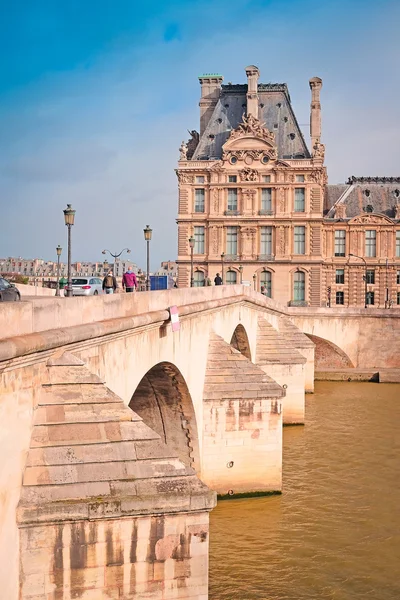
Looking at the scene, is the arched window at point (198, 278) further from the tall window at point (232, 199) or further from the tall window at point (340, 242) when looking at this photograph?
the tall window at point (340, 242)

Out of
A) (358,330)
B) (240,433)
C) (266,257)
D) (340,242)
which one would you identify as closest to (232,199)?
(266,257)

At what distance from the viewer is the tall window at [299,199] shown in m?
69.1

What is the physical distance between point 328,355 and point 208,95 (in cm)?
2993

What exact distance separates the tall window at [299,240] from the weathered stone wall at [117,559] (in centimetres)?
5936

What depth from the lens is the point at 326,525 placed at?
853 inches

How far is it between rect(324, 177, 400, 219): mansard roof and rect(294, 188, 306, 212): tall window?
5271 mm

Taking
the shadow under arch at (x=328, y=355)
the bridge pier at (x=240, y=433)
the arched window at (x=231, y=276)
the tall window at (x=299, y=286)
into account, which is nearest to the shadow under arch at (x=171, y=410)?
the bridge pier at (x=240, y=433)

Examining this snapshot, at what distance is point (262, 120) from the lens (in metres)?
71.6

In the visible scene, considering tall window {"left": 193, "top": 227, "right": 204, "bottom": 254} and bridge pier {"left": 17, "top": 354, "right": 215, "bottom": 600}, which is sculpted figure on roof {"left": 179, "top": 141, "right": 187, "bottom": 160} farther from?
bridge pier {"left": 17, "top": 354, "right": 215, "bottom": 600}

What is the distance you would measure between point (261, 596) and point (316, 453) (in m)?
13.9

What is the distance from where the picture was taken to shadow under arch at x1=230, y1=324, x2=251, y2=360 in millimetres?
34500

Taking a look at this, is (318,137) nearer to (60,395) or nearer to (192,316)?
(192,316)

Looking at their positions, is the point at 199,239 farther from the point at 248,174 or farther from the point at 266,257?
the point at 248,174

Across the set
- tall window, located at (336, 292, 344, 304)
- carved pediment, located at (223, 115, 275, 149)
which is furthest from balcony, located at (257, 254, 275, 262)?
carved pediment, located at (223, 115, 275, 149)
